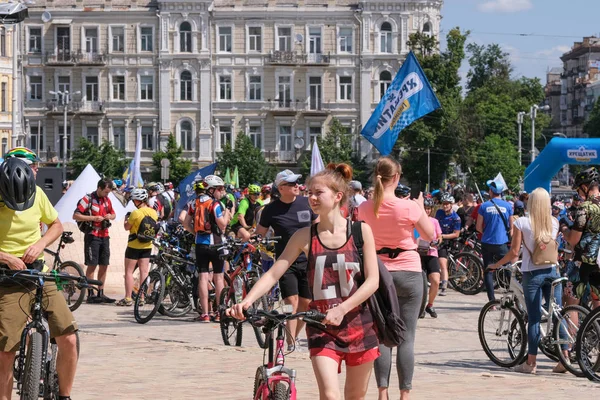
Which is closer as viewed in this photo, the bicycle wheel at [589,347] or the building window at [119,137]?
the bicycle wheel at [589,347]

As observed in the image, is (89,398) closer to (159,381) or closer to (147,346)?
(159,381)

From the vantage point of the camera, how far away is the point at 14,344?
8.24 meters

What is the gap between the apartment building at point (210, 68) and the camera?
259 feet

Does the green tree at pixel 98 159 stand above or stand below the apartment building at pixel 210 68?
below

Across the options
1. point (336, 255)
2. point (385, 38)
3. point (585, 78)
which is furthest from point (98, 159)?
point (585, 78)

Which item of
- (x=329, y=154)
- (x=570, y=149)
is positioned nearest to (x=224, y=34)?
(x=329, y=154)

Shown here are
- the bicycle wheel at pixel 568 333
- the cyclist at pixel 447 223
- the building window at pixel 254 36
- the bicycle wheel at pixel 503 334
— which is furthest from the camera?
the building window at pixel 254 36

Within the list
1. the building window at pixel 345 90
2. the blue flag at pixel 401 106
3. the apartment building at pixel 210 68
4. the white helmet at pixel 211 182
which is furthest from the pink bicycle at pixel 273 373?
the building window at pixel 345 90

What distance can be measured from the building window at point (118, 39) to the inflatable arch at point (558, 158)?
5519cm

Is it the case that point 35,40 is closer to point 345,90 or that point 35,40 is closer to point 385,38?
point 345,90

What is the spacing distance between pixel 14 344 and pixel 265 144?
72518mm

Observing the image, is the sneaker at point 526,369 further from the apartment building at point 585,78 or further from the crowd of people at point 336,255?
the apartment building at point 585,78

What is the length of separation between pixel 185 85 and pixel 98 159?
8.67 meters

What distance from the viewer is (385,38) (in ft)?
260
